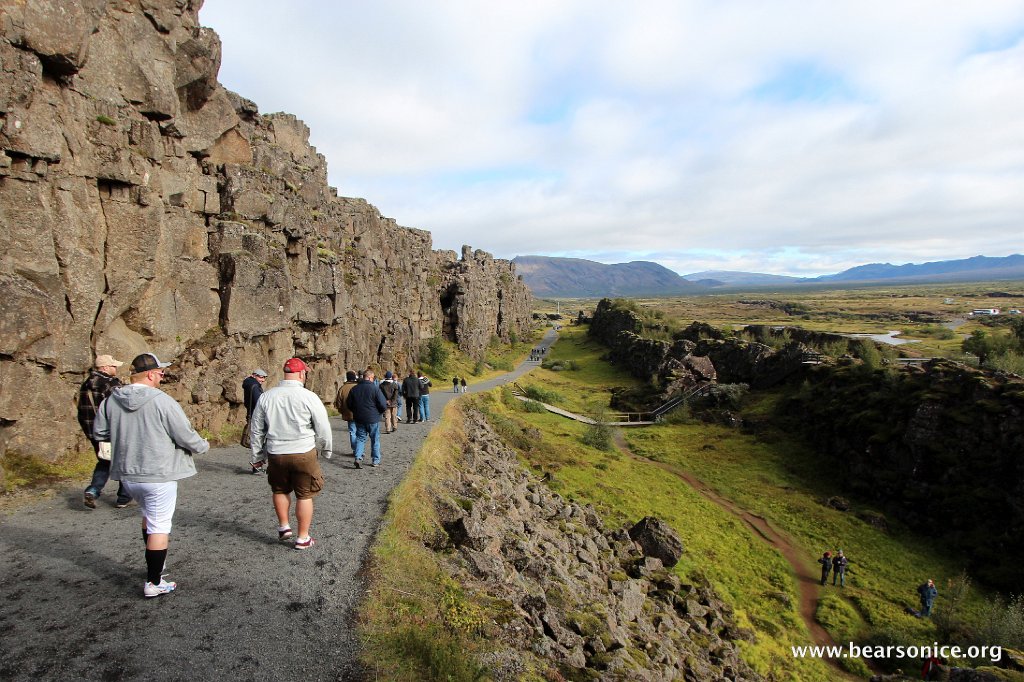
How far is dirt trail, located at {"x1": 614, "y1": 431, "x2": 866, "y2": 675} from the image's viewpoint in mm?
19375

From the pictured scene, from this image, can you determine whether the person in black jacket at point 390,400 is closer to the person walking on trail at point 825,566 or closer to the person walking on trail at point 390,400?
the person walking on trail at point 390,400

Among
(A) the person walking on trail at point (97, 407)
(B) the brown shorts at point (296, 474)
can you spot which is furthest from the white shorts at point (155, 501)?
(A) the person walking on trail at point (97, 407)

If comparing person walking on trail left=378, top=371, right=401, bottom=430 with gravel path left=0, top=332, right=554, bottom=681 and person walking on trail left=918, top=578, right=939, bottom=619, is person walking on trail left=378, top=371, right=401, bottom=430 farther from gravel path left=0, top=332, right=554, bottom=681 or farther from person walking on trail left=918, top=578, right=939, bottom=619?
person walking on trail left=918, top=578, right=939, bottom=619

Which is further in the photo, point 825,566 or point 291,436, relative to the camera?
point 825,566

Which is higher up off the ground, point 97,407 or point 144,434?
point 144,434

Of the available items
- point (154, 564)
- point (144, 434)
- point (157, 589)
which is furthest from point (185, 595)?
point (144, 434)

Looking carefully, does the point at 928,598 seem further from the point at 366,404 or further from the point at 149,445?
the point at 149,445

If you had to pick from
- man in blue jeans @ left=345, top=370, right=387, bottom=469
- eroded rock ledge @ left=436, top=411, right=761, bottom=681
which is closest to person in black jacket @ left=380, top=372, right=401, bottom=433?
eroded rock ledge @ left=436, top=411, right=761, bottom=681

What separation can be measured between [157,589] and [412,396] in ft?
51.8

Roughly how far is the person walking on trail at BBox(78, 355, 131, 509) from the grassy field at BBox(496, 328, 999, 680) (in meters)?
17.8

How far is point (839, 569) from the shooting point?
856 inches

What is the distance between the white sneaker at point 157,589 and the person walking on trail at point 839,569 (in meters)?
24.4

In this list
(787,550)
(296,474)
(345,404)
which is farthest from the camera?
(787,550)

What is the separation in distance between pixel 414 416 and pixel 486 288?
181ft
